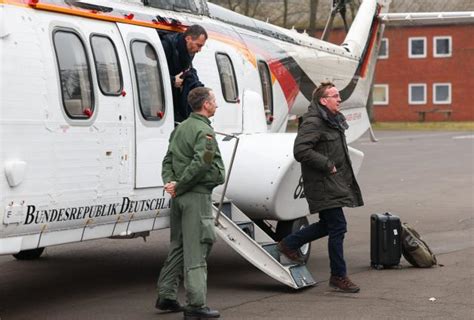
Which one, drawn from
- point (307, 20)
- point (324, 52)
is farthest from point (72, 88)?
point (307, 20)

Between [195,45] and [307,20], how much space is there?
4030 centimetres

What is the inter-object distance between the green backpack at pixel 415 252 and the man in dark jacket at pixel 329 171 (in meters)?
1.45

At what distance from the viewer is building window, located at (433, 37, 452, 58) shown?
69.3m

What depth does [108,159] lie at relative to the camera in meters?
9.05

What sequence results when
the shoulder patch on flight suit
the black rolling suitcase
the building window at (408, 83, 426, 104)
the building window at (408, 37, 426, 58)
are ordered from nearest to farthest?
the shoulder patch on flight suit, the black rolling suitcase, the building window at (408, 37, 426, 58), the building window at (408, 83, 426, 104)

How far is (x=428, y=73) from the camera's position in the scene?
7019cm

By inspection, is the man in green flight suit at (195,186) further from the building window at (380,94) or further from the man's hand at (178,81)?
the building window at (380,94)

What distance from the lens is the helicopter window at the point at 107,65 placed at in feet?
29.8

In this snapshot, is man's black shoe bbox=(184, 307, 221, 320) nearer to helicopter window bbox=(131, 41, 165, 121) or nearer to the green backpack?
helicopter window bbox=(131, 41, 165, 121)

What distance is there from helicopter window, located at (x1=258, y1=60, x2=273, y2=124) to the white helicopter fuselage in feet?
0.29

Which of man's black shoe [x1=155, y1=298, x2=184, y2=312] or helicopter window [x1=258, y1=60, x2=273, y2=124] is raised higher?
helicopter window [x1=258, y1=60, x2=273, y2=124]

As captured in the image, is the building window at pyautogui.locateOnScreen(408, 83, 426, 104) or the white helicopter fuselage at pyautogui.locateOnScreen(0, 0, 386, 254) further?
the building window at pyautogui.locateOnScreen(408, 83, 426, 104)

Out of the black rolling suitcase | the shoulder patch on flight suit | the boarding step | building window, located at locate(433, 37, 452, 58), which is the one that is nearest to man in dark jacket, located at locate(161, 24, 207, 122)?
the boarding step

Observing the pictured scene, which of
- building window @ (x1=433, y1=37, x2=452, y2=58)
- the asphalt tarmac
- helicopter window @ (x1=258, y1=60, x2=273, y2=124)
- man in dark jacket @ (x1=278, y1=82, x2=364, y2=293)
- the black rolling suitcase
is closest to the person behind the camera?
the asphalt tarmac
